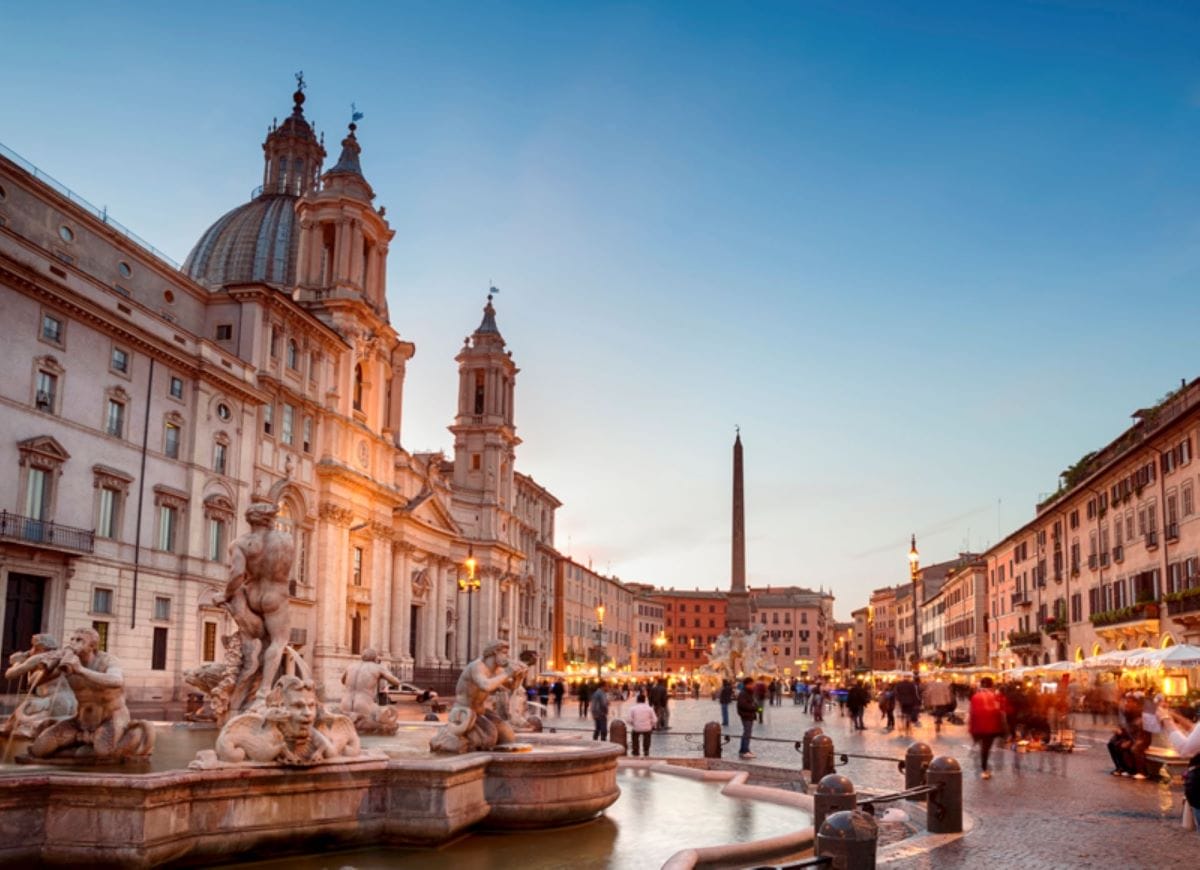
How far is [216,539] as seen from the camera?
3978cm

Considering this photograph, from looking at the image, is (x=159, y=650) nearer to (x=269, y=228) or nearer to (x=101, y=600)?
(x=101, y=600)

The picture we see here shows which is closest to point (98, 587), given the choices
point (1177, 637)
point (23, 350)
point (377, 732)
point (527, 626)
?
point (23, 350)

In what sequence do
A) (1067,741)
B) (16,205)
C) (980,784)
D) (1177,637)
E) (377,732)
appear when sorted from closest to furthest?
(377,732) < (980,784) < (1067,741) < (16,205) < (1177,637)

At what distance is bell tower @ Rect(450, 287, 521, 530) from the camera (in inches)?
3088

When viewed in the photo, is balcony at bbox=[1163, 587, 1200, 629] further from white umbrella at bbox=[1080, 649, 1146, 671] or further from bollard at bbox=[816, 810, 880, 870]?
bollard at bbox=[816, 810, 880, 870]

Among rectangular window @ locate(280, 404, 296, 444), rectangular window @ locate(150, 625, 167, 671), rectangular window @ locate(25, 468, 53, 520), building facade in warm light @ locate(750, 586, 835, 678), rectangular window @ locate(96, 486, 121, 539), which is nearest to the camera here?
rectangular window @ locate(25, 468, 53, 520)

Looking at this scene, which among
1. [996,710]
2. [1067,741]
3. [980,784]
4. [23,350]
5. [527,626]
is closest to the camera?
[980,784]

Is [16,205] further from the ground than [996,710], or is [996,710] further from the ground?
[16,205]

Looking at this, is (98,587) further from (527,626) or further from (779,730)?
(527,626)

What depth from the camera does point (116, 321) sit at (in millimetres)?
34031

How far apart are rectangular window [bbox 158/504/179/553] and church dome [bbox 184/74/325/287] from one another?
24310 millimetres

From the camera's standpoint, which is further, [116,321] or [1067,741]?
[116,321]

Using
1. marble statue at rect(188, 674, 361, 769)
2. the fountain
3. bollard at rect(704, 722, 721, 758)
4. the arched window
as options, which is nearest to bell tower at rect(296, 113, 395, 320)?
the arched window

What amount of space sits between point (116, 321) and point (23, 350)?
3640mm
